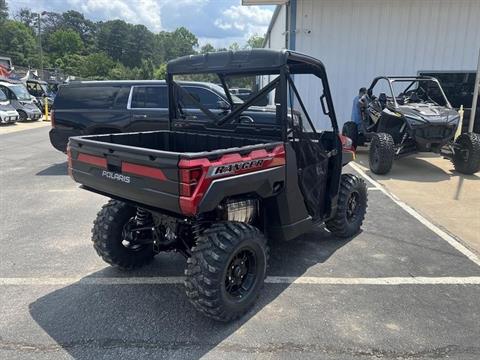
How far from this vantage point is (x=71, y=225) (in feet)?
17.6

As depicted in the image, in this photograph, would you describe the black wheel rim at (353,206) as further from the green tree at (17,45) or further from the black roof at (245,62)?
the green tree at (17,45)

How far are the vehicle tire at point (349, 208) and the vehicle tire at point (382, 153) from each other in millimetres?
3513

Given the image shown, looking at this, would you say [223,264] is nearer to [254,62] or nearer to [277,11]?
[254,62]

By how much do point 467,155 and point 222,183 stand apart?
7375mm

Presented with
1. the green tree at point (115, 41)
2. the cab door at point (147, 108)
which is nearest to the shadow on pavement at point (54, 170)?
the cab door at point (147, 108)

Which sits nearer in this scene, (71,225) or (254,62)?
(254,62)

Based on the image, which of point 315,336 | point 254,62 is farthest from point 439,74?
point 315,336

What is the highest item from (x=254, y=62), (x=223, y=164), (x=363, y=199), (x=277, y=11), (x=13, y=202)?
(x=277, y=11)

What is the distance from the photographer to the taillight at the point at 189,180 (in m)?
2.66

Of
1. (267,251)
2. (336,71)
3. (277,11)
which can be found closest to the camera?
(267,251)

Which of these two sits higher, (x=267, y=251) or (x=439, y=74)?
(x=439, y=74)

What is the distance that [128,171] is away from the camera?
301cm

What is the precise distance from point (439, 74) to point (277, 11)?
331 inches

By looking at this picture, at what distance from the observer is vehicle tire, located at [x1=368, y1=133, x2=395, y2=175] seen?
8.12 metres
